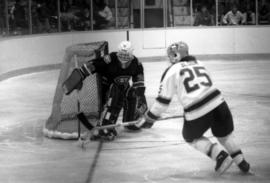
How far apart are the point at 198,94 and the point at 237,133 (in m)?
2.10

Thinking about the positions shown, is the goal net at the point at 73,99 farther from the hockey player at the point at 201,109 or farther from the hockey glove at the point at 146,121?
the hockey player at the point at 201,109

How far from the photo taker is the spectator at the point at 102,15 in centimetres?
1573

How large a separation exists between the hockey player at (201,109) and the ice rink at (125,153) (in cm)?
18

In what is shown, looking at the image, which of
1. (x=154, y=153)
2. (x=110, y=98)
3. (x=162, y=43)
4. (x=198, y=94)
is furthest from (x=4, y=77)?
(x=198, y=94)

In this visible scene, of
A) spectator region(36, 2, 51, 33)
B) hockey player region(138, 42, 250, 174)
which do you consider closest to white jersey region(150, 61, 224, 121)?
hockey player region(138, 42, 250, 174)

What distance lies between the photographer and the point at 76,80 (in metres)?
7.23

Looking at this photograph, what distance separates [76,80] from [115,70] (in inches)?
17.5

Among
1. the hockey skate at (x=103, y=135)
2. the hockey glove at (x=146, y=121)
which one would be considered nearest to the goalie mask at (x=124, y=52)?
the hockey skate at (x=103, y=135)

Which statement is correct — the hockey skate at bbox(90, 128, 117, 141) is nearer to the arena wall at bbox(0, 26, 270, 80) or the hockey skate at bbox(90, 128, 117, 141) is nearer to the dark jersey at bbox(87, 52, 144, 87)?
the dark jersey at bbox(87, 52, 144, 87)

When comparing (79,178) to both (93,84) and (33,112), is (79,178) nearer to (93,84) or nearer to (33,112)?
(93,84)

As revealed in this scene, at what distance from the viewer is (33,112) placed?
9.32m

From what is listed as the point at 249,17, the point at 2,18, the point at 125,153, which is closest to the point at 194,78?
the point at 125,153

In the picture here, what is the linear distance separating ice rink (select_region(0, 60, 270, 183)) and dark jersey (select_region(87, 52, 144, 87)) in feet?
1.97

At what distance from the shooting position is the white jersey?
5648 mm
